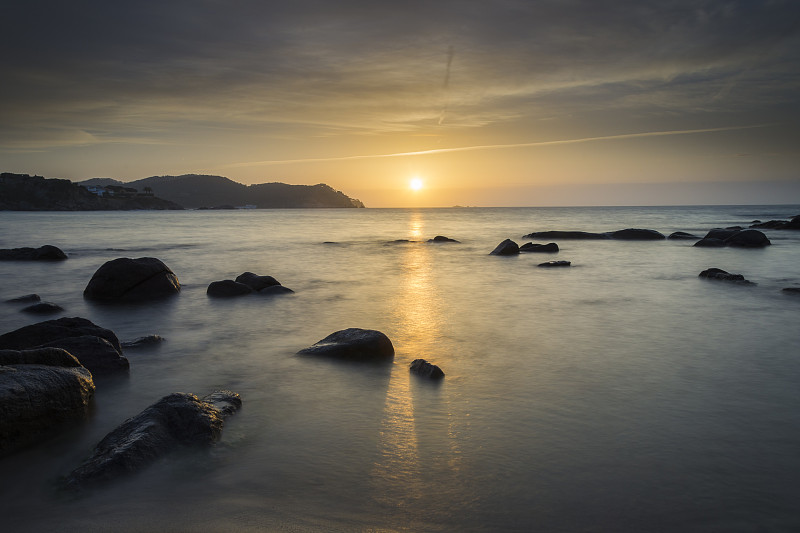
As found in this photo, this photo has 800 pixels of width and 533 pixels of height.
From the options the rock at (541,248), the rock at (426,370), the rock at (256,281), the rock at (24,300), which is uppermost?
the rock at (541,248)

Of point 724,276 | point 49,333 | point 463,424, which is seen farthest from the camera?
point 724,276

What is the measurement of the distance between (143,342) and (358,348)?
416 centimetres

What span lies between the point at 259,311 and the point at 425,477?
904 centimetres

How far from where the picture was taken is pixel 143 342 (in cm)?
936

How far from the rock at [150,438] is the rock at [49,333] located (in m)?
3.31

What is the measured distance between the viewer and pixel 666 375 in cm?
768

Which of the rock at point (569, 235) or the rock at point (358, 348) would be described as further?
the rock at point (569, 235)

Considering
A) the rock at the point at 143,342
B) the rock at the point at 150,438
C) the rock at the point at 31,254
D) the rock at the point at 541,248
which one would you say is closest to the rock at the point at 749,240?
the rock at the point at 541,248

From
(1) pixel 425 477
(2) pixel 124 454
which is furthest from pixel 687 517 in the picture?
(2) pixel 124 454

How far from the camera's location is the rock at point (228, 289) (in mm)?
14922

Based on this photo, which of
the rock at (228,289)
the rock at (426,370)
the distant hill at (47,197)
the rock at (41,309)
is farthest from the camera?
the distant hill at (47,197)

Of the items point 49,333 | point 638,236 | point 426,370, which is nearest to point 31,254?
point 49,333

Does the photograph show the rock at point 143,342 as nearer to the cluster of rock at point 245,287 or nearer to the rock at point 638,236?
the cluster of rock at point 245,287

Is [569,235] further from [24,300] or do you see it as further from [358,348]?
[24,300]
